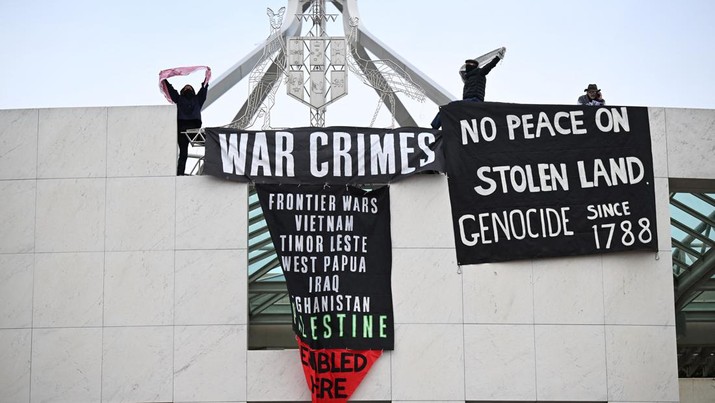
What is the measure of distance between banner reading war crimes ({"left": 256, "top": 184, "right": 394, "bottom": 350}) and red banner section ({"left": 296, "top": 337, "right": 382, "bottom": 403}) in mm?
110

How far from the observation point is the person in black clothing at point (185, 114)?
16.8 meters

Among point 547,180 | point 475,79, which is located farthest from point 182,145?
point 547,180

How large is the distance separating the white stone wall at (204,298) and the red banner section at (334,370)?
8.5 inches

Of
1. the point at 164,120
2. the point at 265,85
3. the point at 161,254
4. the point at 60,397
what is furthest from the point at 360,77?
the point at 60,397

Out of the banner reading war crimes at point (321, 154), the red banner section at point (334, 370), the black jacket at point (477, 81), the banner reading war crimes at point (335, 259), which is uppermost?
the black jacket at point (477, 81)

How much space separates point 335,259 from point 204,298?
2.16m

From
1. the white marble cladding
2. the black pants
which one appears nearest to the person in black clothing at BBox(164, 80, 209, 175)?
the black pants

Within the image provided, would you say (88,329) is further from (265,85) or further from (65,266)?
(265,85)

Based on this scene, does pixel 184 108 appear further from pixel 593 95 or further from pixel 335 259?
pixel 593 95

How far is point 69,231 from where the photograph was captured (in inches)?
642

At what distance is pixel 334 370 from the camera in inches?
616

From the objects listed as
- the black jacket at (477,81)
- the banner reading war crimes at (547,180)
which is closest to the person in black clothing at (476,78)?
the black jacket at (477,81)

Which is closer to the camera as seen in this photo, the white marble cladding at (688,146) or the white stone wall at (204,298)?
the white stone wall at (204,298)

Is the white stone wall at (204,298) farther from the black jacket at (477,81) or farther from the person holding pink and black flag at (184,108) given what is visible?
the black jacket at (477,81)
